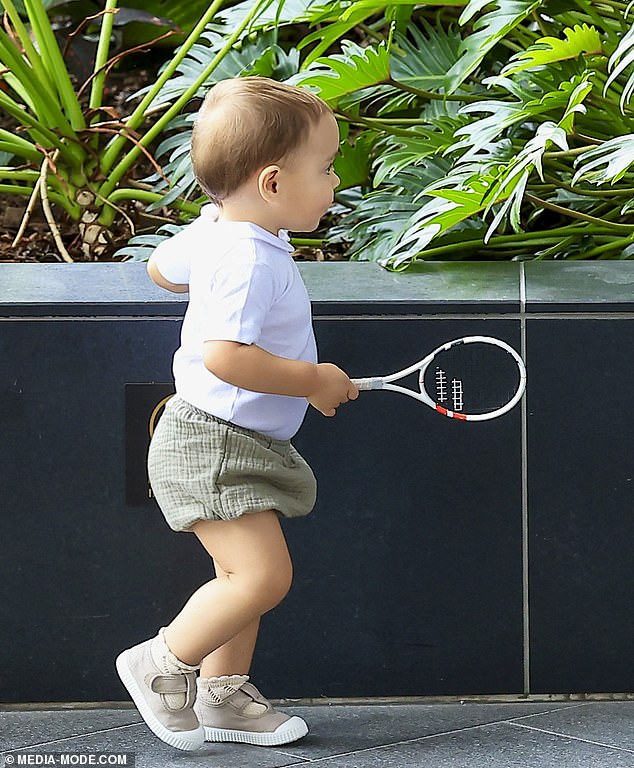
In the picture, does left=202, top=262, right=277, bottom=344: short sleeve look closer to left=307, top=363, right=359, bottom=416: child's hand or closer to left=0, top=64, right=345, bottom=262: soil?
left=307, top=363, right=359, bottom=416: child's hand

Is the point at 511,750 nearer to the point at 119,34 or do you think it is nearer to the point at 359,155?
the point at 359,155

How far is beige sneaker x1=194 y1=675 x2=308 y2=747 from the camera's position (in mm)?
1812

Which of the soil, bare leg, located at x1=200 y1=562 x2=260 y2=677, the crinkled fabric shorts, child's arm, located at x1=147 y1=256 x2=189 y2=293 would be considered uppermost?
the soil

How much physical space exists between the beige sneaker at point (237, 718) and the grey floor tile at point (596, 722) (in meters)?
0.43

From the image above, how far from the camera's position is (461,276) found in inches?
83.0

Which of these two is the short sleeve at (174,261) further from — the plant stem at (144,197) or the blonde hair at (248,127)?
the plant stem at (144,197)

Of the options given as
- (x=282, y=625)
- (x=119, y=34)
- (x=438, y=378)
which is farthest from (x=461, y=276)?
(x=119, y=34)

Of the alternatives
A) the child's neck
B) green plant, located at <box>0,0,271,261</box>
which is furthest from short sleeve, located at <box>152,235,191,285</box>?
green plant, located at <box>0,0,271,261</box>

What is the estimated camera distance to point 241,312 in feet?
5.18

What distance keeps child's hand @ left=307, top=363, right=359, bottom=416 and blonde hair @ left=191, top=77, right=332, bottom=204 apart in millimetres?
316

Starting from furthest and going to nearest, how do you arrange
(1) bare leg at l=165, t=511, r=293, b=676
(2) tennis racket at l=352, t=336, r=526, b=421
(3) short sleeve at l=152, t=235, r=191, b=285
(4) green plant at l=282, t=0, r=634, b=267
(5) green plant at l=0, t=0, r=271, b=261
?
(5) green plant at l=0, t=0, r=271, b=261
(4) green plant at l=282, t=0, r=634, b=267
(2) tennis racket at l=352, t=336, r=526, b=421
(3) short sleeve at l=152, t=235, r=191, b=285
(1) bare leg at l=165, t=511, r=293, b=676

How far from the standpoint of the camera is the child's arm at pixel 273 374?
158 cm

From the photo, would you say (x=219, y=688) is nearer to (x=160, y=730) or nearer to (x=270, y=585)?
(x=160, y=730)

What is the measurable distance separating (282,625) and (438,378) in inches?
20.9
